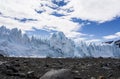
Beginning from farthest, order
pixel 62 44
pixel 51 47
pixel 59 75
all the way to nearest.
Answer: pixel 51 47 → pixel 62 44 → pixel 59 75

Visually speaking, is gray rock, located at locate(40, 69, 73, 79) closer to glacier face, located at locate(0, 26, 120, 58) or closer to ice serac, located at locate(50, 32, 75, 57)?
glacier face, located at locate(0, 26, 120, 58)

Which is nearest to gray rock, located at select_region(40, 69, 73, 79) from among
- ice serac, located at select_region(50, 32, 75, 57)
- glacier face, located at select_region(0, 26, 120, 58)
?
glacier face, located at select_region(0, 26, 120, 58)

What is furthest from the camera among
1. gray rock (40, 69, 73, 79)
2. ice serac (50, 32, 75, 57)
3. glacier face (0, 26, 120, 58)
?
ice serac (50, 32, 75, 57)

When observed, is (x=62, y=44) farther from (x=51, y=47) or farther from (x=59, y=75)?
(x=59, y=75)

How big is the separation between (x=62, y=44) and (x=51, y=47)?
458 cm

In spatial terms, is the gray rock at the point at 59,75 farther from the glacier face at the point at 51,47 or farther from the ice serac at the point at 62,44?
the ice serac at the point at 62,44

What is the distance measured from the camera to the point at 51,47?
98625 millimetres

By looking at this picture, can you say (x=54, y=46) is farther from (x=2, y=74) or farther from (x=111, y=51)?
(x=2, y=74)

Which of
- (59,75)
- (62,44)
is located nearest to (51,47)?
(62,44)

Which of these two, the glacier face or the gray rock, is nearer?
the gray rock

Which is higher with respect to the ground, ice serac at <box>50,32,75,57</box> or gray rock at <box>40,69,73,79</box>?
ice serac at <box>50,32,75,57</box>

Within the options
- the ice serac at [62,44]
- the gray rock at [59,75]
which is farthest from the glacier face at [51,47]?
the gray rock at [59,75]

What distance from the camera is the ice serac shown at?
94.6 metres

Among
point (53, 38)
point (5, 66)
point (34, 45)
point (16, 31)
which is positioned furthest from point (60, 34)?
point (5, 66)
